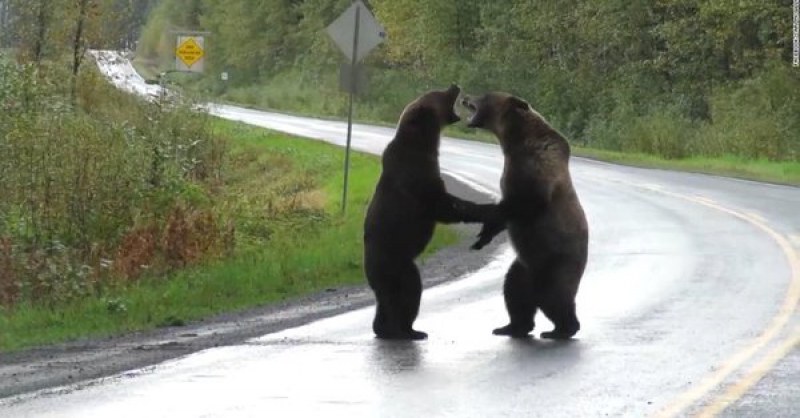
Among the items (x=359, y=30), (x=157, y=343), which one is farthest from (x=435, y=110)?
(x=359, y=30)

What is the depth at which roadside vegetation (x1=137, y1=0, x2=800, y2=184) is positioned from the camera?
43781 millimetres

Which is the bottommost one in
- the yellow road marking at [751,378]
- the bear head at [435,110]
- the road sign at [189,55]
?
the yellow road marking at [751,378]

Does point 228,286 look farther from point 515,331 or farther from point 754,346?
point 754,346

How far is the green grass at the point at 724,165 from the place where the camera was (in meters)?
34.3

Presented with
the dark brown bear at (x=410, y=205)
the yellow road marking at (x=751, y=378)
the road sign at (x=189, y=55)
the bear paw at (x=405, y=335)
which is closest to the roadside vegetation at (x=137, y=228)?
the bear paw at (x=405, y=335)

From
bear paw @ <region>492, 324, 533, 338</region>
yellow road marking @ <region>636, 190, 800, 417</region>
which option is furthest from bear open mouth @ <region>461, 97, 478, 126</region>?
yellow road marking @ <region>636, 190, 800, 417</region>

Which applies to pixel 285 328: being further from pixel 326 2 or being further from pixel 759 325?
pixel 326 2

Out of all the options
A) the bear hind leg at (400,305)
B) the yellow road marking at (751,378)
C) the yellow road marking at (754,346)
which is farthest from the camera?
the bear hind leg at (400,305)

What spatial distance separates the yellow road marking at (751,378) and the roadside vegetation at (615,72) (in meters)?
22.6

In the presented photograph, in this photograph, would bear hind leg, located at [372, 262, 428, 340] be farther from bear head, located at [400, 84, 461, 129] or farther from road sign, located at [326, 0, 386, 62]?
road sign, located at [326, 0, 386, 62]

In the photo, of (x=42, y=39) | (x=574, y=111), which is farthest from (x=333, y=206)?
(x=574, y=111)

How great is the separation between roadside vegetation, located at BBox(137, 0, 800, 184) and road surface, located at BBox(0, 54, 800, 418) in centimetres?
1890

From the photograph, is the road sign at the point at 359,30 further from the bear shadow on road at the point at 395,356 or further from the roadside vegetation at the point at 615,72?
the bear shadow on road at the point at 395,356

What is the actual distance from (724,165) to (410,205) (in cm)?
2931
